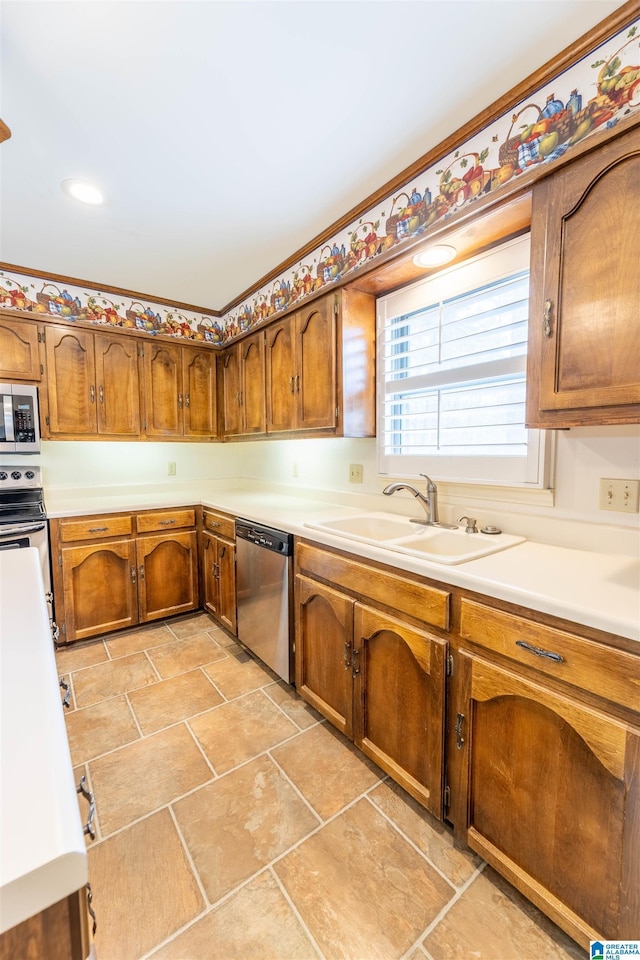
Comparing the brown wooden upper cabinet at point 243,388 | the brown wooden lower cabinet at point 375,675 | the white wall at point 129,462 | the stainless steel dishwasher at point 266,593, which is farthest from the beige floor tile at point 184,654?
the brown wooden upper cabinet at point 243,388

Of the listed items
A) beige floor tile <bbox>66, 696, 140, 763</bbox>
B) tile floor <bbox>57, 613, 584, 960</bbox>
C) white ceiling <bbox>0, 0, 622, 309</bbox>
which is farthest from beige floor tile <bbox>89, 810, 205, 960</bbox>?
white ceiling <bbox>0, 0, 622, 309</bbox>

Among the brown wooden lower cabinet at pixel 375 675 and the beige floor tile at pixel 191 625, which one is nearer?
the brown wooden lower cabinet at pixel 375 675

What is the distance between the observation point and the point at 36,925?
1.36ft

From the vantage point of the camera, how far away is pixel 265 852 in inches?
51.7

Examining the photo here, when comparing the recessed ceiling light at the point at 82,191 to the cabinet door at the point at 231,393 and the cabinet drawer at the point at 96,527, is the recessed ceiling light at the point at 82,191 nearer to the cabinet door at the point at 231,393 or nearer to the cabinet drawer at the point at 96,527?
the cabinet door at the point at 231,393

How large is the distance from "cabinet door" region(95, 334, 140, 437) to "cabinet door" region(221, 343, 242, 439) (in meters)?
0.67

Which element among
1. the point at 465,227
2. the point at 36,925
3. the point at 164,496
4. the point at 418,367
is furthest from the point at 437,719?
the point at 164,496

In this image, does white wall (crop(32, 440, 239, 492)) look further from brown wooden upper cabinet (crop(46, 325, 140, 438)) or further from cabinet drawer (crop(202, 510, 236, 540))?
cabinet drawer (crop(202, 510, 236, 540))

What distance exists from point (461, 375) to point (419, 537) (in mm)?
746

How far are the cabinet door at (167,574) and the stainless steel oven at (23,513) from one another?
545mm

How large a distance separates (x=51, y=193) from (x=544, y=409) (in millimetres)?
2274

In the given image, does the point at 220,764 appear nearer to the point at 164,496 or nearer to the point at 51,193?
the point at 164,496

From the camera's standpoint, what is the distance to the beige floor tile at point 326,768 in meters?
1.51

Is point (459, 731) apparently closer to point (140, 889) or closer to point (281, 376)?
point (140, 889)
